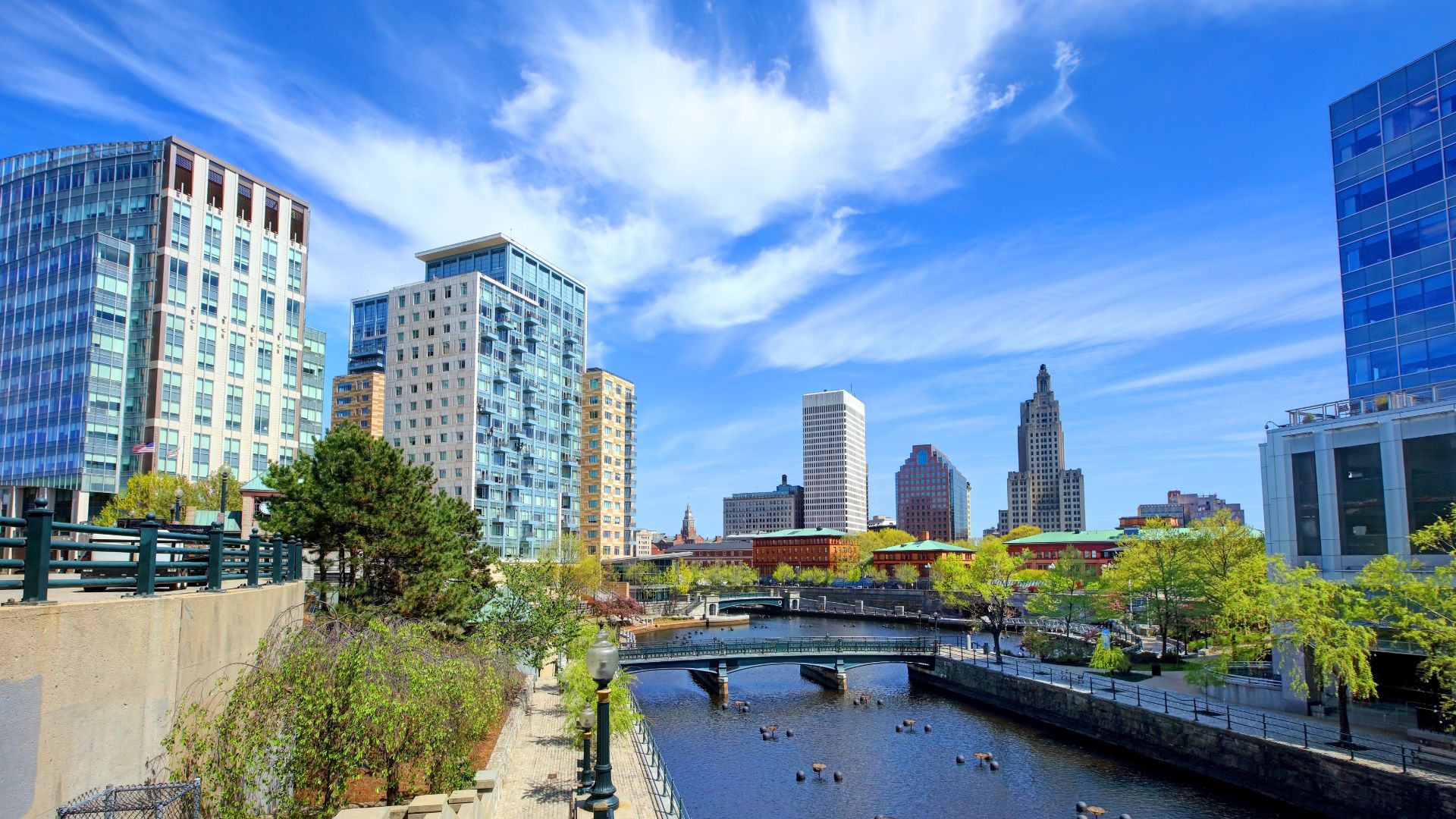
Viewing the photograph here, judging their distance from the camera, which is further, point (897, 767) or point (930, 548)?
point (930, 548)

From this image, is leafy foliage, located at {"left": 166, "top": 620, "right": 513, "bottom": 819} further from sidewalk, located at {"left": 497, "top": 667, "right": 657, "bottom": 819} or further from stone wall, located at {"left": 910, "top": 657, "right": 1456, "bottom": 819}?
stone wall, located at {"left": 910, "top": 657, "right": 1456, "bottom": 819}

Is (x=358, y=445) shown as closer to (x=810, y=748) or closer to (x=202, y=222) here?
(x=810, y=748)

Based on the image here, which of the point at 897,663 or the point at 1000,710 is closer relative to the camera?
the point at 1000,710

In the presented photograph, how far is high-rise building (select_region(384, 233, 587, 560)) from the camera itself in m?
109

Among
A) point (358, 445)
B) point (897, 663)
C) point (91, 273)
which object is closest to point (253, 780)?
point (358, 445)

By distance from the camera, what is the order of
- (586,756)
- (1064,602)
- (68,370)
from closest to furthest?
(586,756)
(1064,602)
(68,370)

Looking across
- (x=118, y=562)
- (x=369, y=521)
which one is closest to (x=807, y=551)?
(x=369, y=521)

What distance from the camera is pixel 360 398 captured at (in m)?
166

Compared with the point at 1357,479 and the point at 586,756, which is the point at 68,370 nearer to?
the point at 586,756

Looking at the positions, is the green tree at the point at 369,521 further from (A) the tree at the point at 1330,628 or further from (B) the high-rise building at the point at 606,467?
(B) the high-rise building at the point at 606,467

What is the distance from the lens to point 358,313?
180750mm

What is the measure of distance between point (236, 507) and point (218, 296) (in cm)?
2738

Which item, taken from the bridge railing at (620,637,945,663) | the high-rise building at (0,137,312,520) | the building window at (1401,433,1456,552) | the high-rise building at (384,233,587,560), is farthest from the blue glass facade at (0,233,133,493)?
the building window at (1401,433,1456,552)

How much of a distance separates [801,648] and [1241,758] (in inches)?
1542
